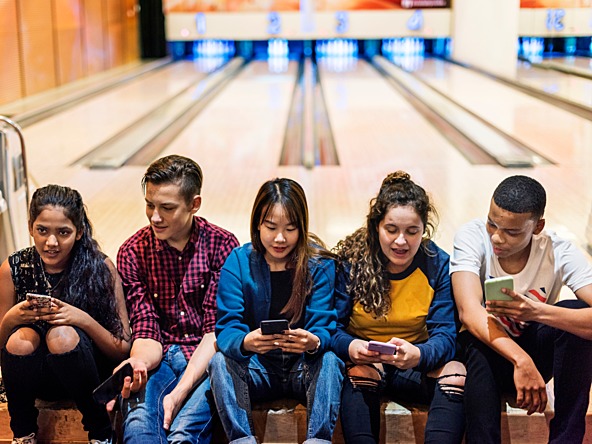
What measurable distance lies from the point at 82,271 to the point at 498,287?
995 mm

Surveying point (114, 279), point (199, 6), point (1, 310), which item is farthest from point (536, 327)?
point (199, 6)

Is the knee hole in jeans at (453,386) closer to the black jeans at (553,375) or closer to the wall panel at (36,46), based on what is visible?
the black jeans at (553,375)

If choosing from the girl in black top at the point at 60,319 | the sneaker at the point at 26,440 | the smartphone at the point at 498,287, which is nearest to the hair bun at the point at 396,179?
the smartphone at the point at 498,287

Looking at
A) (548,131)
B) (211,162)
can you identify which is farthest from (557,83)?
(211,162)

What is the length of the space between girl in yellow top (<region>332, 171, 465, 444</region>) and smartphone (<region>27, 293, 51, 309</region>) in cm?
68

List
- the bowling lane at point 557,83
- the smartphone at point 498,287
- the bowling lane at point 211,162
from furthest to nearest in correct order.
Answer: the bowling lane at point 557,83
the bowling lane at point 211,162
the smartphone at point 498,287

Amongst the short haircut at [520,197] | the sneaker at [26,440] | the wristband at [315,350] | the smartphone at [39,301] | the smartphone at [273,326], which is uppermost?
the short haircut at [520,197]

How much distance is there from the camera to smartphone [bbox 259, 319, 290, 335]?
5.79 feet

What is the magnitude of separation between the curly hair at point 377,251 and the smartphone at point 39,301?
0.72m

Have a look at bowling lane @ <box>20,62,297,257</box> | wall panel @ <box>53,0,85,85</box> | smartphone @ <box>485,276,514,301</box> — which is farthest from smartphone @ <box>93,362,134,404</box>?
wall panel @ <box>53,0,85,85</box>

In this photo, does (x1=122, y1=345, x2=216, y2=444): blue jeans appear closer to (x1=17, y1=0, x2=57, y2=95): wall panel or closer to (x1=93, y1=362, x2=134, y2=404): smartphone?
(x1=93, y1=362, x2=134, y2=404): smartphone

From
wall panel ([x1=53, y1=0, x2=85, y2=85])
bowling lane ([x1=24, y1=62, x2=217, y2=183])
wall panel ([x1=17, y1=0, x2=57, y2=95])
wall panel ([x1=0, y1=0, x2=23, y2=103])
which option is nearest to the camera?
bowling lane ([x1=24, y1=62, x2=217, y2=183])

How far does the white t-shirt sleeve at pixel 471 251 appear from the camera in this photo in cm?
192

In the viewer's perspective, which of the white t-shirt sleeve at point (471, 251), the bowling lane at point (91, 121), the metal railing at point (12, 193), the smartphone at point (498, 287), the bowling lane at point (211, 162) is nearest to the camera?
the smartphone at point (498, 287)
